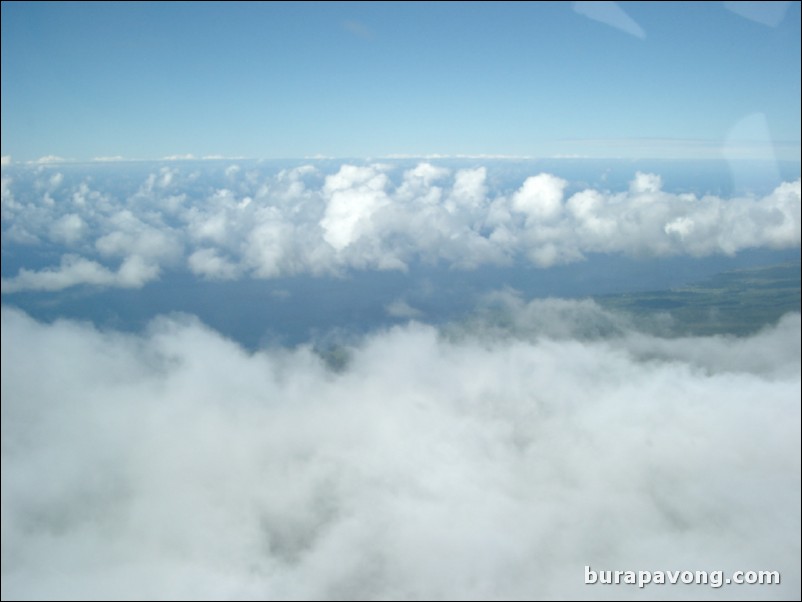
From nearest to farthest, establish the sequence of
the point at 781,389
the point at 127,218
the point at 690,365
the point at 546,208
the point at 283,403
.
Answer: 1. the point at 781,389
2. the point at 690,365
3. the point at 283,403
4. the point at 127,218
5. the point at 546,208

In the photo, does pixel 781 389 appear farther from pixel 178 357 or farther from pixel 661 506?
pixel 178 357

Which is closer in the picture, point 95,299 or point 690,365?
point 690,365

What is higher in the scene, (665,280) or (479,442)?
(665,280)

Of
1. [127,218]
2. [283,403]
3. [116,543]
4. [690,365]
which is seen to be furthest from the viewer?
[127,218]

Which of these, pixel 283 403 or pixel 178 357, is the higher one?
pixel 178 357

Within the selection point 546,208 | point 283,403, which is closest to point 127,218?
point 283,403

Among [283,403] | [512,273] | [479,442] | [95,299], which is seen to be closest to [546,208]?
[512,273]

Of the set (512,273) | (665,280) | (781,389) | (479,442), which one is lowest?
(479,442)

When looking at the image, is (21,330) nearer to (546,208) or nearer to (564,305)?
(564,305)

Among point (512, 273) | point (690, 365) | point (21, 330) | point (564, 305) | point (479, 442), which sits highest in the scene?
point (512, 273)
